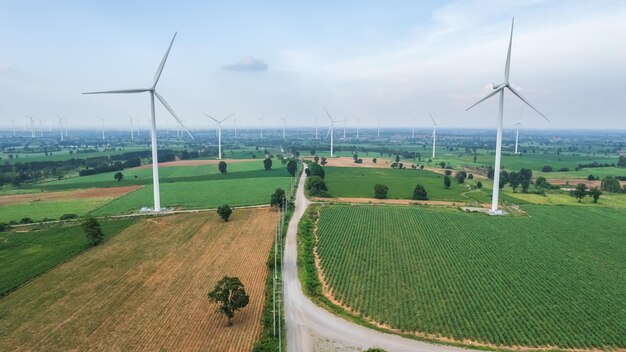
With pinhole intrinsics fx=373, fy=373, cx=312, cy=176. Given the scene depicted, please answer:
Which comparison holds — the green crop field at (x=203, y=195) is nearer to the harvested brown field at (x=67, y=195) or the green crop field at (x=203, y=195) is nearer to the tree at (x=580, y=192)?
the harvested brown field at (x=67, y=195)

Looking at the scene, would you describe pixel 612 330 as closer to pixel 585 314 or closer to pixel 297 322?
pixel 585 314

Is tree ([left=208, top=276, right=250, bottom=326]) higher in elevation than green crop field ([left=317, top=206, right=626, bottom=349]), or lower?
higher

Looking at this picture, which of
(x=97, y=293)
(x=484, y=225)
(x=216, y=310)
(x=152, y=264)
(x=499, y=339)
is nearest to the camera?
(x=499, y=339)

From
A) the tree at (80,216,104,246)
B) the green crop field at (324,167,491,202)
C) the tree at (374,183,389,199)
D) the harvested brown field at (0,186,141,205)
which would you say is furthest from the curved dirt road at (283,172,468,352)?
the harvested brown field at (0,186,141,205)

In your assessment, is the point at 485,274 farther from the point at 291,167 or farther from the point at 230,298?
the point at 291,167

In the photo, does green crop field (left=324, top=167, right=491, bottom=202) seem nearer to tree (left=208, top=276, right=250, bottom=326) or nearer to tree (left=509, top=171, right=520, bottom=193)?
tree (left=509, top=171, right=520, bottom=193)

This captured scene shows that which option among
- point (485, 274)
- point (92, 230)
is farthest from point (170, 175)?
point (485, 274)

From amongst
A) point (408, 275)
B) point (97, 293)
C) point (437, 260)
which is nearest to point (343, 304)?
point (408, 275)
